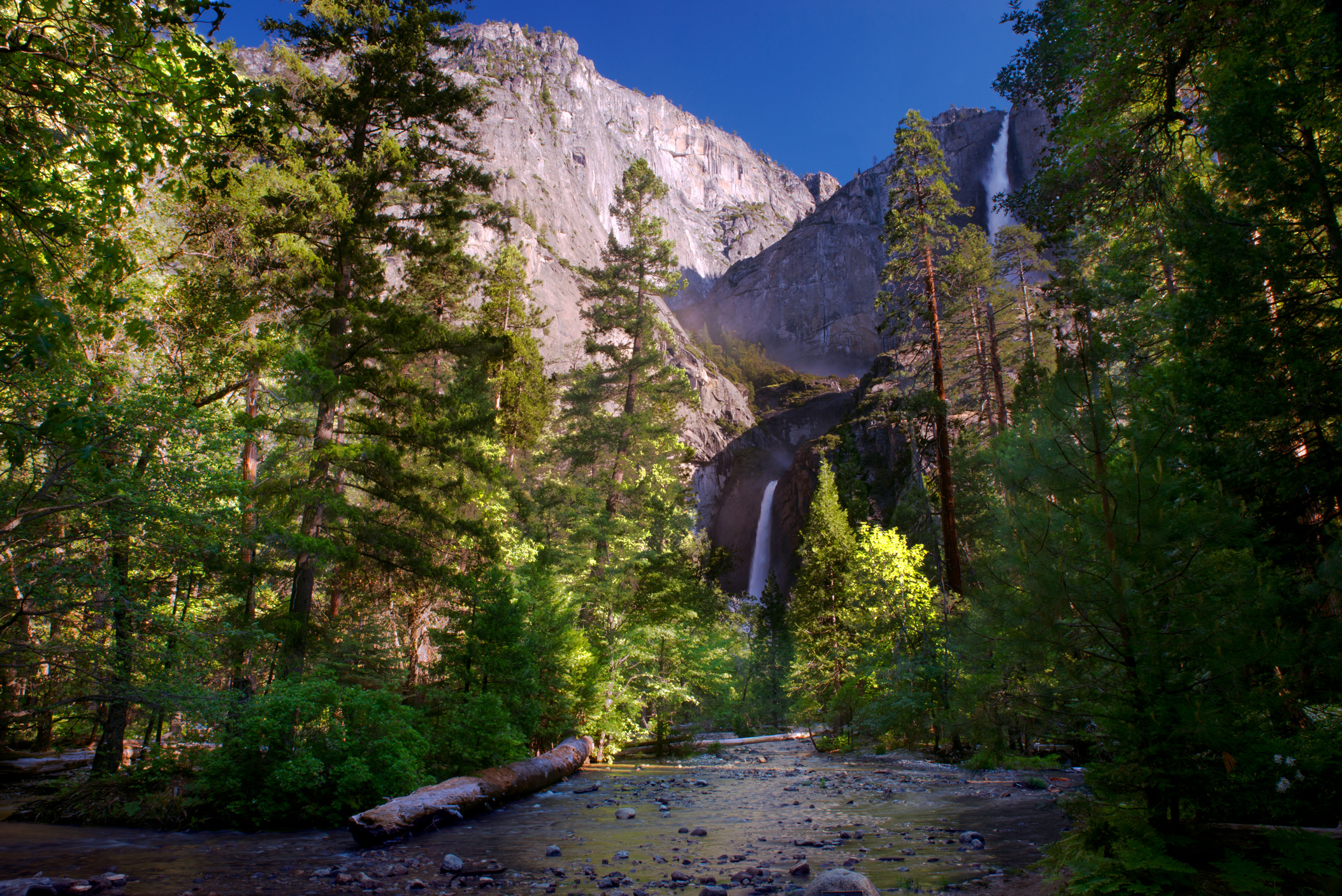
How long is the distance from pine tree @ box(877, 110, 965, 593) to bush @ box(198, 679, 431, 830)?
14638 millimetres

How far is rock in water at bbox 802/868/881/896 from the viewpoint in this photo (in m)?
4.31

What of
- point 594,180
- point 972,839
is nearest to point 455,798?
point 972,839

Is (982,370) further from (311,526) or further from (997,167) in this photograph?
(997,167)

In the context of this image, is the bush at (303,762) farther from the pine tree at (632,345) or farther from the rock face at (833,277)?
the rock face at (833,277)

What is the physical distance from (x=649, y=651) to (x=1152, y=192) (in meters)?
15.8

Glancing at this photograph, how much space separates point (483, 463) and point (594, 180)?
107 metres

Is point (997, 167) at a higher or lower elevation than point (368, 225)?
higher

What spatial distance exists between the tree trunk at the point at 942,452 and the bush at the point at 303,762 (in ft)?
42.8

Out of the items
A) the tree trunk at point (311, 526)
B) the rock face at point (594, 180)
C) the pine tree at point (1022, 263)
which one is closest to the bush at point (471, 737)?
the tree trunk at point (311, 526)

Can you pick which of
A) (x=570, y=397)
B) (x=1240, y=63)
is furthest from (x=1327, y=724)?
(x=570, y=397)

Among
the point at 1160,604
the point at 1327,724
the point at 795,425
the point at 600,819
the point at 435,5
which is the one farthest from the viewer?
the point at 795,425

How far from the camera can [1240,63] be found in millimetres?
7184

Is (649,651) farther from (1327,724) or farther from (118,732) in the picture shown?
(1327,724)

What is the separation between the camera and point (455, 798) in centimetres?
863
